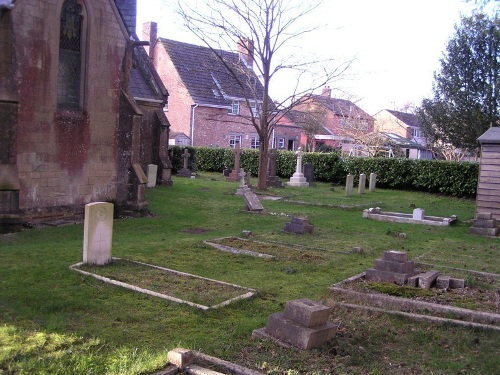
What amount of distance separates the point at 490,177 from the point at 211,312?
1328 cm

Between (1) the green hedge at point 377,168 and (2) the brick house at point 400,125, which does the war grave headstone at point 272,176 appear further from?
(2) the brick house at point 400,125

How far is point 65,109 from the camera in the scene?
14.1m

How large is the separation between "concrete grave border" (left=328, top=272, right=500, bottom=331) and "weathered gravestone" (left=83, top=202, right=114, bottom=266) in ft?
13.1

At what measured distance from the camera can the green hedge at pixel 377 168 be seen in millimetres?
27422

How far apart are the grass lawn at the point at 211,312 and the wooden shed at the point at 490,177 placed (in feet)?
9.43

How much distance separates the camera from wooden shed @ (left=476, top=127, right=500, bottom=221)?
17.1 meters

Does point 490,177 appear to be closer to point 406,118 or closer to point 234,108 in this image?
point 234,108

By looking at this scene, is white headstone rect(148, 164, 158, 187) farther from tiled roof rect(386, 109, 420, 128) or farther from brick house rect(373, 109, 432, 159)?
tiled roof rect(386, 109, 420, 128)

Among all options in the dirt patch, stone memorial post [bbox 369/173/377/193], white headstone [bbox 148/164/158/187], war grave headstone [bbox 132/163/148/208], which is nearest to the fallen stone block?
the dirt patch

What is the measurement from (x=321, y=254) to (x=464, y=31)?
23.6 metres

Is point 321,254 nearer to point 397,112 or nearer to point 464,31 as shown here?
point 464,31

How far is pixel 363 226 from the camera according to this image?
16.3 metres

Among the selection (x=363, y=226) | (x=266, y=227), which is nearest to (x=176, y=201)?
(x=266, y=227)

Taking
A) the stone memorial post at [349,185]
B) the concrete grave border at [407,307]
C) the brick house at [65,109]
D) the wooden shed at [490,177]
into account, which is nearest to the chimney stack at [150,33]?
the stone memorial post at [349,185]
